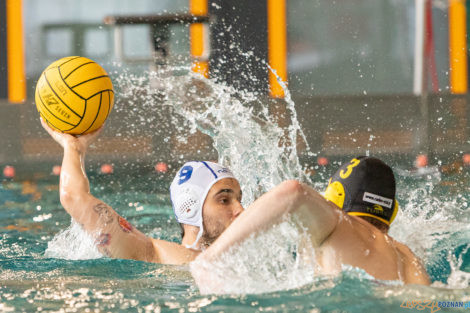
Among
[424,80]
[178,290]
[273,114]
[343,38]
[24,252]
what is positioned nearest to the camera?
[178,290]

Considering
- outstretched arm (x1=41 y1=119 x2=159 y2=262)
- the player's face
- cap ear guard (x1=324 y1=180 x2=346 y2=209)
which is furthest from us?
the player's face

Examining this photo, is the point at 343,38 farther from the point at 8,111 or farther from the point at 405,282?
the point at 405,282

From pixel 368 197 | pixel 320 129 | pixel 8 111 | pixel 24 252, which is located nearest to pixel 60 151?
pixel 8 111

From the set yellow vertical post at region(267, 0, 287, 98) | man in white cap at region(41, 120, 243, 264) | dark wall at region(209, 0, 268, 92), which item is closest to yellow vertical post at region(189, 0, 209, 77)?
dark wall at region(209, 0, 268, 92)

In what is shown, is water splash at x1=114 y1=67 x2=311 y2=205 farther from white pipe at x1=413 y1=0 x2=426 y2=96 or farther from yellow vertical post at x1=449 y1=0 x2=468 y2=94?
yellow vertical post at x1=449 y1=0 x2=468 y2=94

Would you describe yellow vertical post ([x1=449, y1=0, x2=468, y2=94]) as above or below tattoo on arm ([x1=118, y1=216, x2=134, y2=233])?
above

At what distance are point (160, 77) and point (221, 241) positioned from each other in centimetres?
537

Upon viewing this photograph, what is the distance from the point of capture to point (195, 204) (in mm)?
3121

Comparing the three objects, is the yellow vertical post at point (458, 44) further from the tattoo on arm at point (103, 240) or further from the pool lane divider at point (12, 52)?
the tattoo on arm at point (103, 240)

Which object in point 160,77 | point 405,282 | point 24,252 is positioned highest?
point 160,77

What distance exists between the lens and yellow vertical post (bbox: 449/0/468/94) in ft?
26.6

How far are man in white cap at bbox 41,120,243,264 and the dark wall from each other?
14.6ft

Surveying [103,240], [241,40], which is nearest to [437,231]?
[103,240]

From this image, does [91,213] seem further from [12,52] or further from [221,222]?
[12,52]
